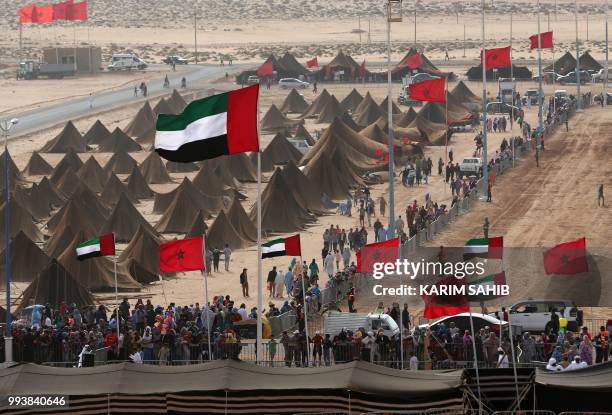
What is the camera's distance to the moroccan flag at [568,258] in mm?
30094

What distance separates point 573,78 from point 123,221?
5601 cm

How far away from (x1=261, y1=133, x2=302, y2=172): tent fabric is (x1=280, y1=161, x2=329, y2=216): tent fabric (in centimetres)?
956

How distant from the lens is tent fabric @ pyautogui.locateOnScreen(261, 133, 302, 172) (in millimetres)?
62938

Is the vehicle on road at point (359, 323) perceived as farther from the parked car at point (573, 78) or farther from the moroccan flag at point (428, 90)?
the parked car at point (573, 78)

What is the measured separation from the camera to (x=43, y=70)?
110 meters

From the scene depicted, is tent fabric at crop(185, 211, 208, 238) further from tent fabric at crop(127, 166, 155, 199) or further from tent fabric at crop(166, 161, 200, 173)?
tent fabric at crop(166, 161, 200, 173)

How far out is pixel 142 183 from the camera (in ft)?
187

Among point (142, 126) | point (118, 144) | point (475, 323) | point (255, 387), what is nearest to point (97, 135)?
point (118, 144)

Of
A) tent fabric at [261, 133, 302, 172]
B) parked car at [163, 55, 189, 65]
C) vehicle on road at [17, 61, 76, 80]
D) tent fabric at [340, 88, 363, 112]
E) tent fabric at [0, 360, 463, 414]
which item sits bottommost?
tent fabric at [0, 360, 463, 414]

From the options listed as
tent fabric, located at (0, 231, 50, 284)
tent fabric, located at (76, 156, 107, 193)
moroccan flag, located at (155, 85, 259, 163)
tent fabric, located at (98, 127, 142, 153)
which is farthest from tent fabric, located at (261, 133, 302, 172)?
moroccan flag, located at (155, 85, 259, 163)

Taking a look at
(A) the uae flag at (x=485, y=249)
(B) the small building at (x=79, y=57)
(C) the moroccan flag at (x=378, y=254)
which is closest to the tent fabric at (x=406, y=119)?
(C) the moroccan flag at (x=378, y=254)

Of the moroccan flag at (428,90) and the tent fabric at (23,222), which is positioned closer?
the tent fabric at (23,222)

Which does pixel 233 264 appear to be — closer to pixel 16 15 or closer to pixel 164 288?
pixel 164 288

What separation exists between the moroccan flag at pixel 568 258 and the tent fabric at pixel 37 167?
35107 mm
